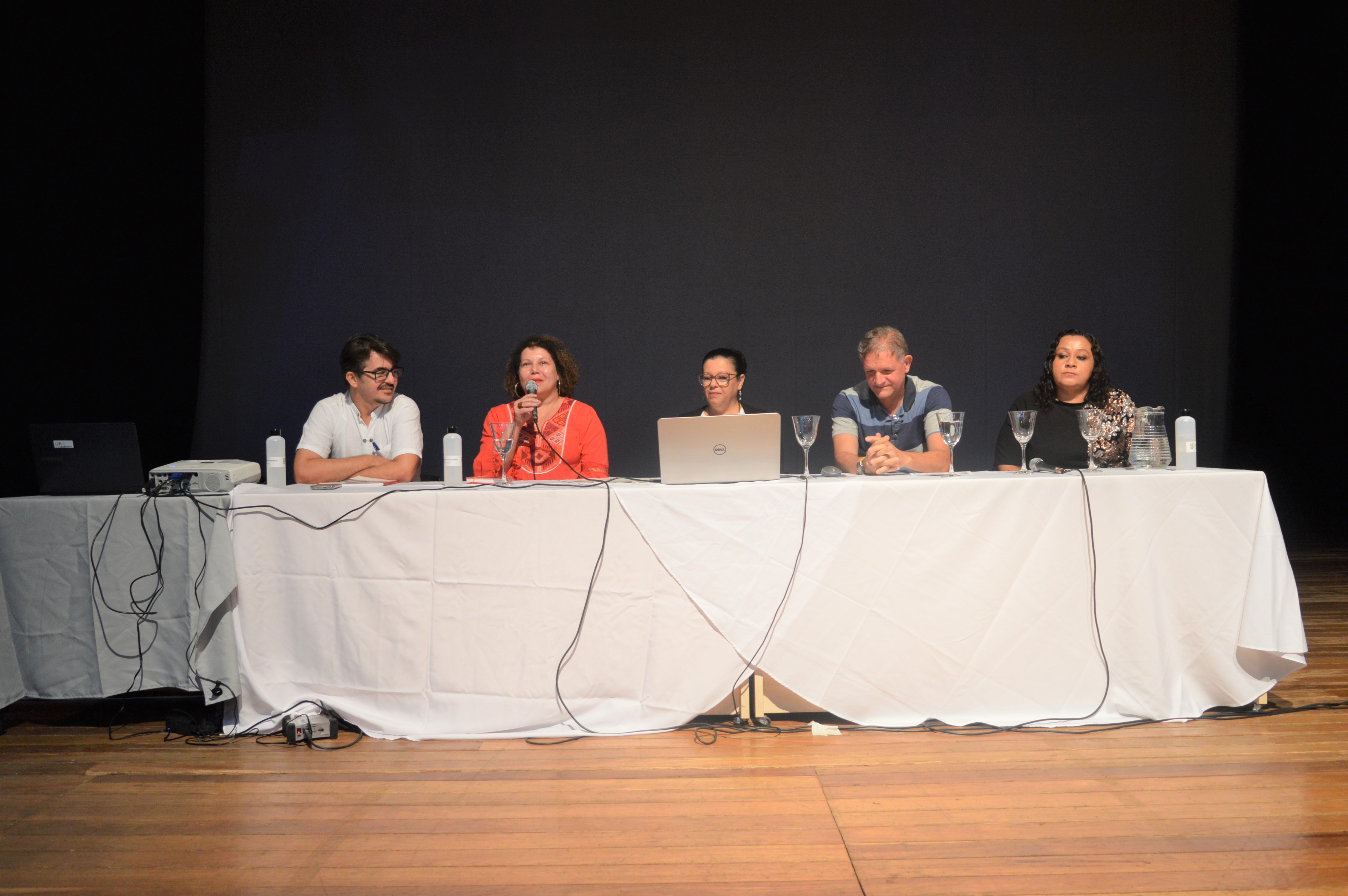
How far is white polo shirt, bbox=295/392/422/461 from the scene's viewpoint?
3066 millimetres

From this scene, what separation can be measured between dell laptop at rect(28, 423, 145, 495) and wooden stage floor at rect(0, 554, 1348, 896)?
2.34 feet

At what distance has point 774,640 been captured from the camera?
227 centimetres

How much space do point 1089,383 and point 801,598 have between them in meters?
1.41

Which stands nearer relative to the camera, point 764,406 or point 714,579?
point 714,579

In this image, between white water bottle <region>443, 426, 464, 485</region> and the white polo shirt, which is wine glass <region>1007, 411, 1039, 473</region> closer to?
white water bottle <region>443, 426, 464, 485</region>

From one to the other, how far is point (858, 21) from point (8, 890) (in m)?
4.57

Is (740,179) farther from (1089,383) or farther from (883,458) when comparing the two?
(883,458)

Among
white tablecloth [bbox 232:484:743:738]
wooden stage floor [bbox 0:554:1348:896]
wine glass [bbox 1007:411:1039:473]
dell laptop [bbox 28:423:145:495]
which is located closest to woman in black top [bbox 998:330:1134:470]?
wine glass [bbox 1007:411:1039:473]

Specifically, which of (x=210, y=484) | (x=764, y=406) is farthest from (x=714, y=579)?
(x=764, y=406)

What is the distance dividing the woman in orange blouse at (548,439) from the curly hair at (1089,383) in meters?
1.55

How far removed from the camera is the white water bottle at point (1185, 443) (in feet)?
8.20

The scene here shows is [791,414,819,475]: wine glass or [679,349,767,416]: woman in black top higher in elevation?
[679,349,767,416]: woman in black top

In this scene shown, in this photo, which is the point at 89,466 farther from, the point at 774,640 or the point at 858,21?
the point at 858,21

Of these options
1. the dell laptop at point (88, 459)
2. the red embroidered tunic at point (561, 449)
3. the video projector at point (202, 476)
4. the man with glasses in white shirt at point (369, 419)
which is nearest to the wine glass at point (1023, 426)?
A: the red embroidered tunic at point (561, 449)
